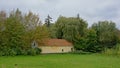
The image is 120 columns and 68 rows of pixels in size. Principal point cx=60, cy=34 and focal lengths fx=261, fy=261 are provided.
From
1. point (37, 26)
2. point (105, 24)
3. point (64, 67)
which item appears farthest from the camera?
point (105, 24)

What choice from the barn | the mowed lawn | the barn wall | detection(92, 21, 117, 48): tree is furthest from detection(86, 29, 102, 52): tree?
the mowed lawn

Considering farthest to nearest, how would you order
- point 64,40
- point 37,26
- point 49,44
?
point 64,40, point 49,44, point 37,26

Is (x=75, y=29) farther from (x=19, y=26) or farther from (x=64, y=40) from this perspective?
(x=19, y=26)

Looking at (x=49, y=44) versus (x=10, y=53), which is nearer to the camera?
(x=10, y=53)

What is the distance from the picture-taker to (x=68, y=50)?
64.8 m

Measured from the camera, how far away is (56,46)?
62.0 m

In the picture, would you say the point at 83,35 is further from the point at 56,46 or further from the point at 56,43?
the point at 56,46

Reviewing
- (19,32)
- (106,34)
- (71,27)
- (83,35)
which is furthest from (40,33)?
(106,34)

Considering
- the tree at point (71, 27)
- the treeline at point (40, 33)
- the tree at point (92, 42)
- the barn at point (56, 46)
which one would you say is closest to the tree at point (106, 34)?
the treeline at point (40, 33)

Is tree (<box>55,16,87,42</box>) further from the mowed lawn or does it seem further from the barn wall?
the mowed lawn

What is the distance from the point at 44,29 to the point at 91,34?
50.5 ft

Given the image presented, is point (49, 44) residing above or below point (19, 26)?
below

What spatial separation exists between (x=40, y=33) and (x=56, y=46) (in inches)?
335

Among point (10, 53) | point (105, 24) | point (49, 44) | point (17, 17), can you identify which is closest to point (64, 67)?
point (10, 53)
